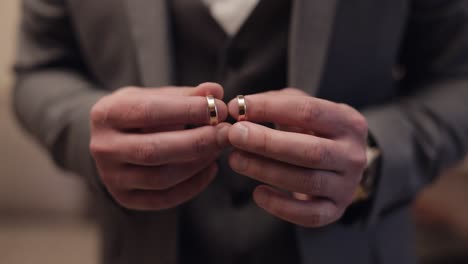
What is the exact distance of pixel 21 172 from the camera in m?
1.22

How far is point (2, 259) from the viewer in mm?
946

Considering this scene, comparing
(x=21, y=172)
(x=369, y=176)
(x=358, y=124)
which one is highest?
(x=358, y=124)

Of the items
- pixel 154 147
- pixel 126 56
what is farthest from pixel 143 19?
pixel 154 147

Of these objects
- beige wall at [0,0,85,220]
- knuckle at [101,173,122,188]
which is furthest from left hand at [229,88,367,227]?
beige wall at [0,0,85,220]

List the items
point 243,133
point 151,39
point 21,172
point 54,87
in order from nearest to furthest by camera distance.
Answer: point 243,133
point 151,39
point 54,87
point 21,172

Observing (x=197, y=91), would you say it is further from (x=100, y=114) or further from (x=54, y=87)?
(x=54, y=87)

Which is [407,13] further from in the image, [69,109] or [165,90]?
[69,109]

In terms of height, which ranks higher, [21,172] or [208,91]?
[208,91]

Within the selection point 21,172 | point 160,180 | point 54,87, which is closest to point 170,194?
point 160,180

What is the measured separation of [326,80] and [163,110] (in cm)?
20

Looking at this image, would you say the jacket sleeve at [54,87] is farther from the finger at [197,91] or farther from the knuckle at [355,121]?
the knuckle at [355,121]

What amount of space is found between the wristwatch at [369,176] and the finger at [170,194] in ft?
0.57

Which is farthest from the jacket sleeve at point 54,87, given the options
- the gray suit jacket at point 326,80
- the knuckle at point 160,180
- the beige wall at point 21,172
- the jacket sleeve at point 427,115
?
the beige wall at point 21,172

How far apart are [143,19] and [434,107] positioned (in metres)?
0.36
